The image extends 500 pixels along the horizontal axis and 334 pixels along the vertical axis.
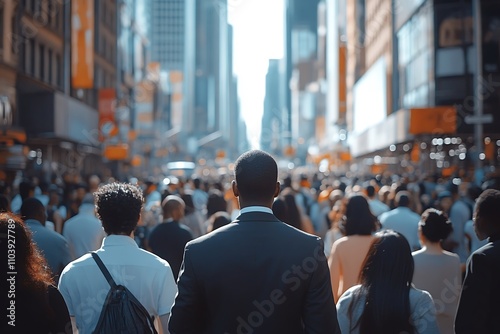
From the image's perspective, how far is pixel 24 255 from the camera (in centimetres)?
460

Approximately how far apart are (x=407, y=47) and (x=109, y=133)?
57.5ft

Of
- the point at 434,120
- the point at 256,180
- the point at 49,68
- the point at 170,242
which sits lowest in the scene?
the point at 170,242

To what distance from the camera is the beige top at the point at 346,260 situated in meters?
8.28

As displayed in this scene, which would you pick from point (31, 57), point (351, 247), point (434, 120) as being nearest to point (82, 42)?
point (31, 57)

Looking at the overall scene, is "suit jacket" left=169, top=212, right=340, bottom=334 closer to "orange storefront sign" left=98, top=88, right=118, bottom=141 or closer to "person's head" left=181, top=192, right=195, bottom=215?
"person's head" left=181, top=192, right=195, bottom=215

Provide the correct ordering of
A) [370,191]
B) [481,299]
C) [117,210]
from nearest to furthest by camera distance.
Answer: [481,299]
[117,210]
[370,191]

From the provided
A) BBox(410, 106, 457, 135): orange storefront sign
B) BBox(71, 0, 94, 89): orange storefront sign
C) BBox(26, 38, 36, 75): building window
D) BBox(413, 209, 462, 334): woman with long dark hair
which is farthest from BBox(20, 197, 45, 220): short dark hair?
BBox(71, 0, 94, 89): orange storefront sign

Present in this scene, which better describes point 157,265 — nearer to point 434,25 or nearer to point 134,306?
point 134,306

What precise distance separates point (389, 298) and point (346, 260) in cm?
297

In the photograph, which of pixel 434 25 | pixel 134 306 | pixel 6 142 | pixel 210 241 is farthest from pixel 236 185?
pixel 434 25

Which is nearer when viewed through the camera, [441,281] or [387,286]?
[387,286]

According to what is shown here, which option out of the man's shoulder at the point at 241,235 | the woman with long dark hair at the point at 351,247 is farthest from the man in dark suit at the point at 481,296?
the woman with long dark hair at the point at 351,247

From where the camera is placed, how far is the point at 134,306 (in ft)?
16.8

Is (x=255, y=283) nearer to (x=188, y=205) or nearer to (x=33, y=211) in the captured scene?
(x=33, y=211)
